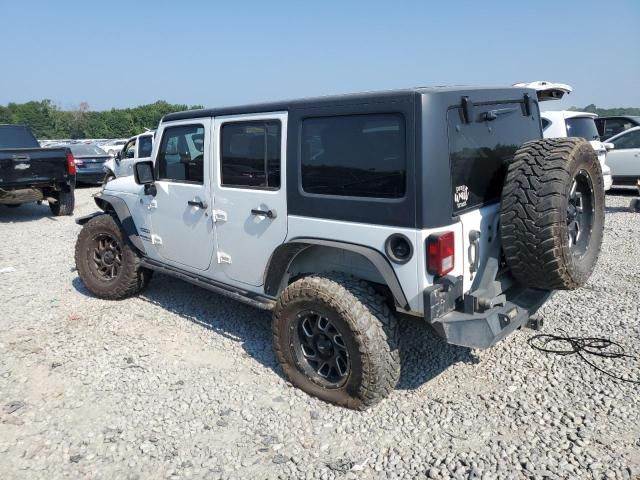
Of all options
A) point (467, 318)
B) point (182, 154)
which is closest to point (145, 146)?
point (182, 154)

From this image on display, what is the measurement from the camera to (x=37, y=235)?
29.2 ft

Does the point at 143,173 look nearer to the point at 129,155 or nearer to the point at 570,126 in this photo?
the point at 570,126

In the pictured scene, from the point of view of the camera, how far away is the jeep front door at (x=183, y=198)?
4164mm

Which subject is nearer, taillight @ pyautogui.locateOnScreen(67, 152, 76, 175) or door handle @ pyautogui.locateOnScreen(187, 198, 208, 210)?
door handle @ pyautogui.locateOnScreen(187, 198, 208, 210)

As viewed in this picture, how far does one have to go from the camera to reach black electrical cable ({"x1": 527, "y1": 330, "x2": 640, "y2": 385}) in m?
3.79

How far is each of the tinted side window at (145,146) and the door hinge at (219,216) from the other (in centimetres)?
892

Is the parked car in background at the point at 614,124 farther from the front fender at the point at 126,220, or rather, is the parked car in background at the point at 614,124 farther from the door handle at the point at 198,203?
the front fender at the point at 126,220

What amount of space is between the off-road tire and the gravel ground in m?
5.98

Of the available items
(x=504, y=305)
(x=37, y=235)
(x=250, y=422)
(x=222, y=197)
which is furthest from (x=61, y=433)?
(x=37, y=235)

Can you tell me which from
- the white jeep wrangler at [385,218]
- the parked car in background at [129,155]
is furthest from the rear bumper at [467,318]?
the parked car in background at [129,155]

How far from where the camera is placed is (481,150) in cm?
321

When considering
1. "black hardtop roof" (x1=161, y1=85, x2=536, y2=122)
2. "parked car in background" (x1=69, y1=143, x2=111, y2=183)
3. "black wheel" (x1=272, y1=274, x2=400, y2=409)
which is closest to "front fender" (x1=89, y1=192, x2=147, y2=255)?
"black hardtop roof" (x1=161, y1=85, x2=536, y2=122)

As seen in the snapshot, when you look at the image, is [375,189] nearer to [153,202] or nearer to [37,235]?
[153,202]

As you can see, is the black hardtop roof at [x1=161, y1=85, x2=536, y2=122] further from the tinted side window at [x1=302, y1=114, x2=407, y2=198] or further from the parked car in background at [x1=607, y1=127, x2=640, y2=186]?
the parked car in background at [x1=607, y1=127, x2=640, y2=186]
